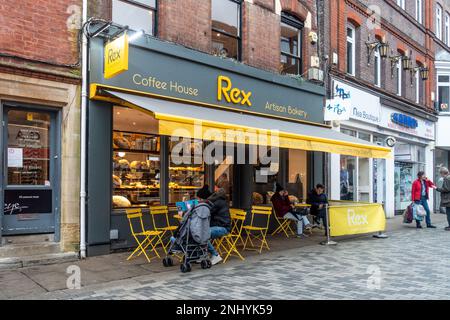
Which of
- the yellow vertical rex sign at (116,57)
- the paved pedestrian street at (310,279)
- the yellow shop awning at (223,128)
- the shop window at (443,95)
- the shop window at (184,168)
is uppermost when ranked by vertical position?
the shop window at (443,95)

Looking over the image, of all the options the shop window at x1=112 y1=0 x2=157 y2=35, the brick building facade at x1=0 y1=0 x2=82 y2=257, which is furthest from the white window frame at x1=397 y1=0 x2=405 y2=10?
the brick building facade at x1=0 y1=0 x2=82 y2=257

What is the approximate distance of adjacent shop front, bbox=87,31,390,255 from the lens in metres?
8.23

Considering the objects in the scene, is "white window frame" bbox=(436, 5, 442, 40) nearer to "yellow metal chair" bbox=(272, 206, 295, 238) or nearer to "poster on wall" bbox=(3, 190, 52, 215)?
"yellow metal chair" bbox=(272, 206, 295, 238)

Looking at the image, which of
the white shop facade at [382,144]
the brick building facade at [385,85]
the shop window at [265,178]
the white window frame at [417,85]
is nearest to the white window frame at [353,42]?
the brick building facade at [385,85]

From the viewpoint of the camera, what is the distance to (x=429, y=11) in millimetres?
21344

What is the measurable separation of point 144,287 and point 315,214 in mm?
6599

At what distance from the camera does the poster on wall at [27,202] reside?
754cm

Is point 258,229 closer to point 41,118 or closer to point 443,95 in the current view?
point 41,118

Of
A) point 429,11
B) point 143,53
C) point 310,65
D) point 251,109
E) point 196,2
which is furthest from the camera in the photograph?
point 429,11

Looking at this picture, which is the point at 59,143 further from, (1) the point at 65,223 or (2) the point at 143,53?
(2) the point at 143,53

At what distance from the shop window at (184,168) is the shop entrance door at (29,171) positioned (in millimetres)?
2762

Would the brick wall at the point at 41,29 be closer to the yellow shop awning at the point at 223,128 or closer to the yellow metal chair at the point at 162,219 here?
the yellow shop awning at the point at 223,128

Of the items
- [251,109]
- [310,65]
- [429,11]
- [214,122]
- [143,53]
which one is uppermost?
[429,11]
